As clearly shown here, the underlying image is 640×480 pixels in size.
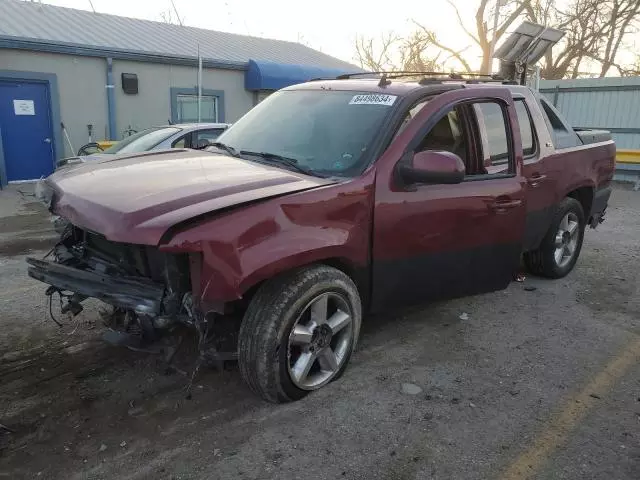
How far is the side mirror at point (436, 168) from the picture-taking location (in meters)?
3.46

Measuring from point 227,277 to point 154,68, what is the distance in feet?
42.2

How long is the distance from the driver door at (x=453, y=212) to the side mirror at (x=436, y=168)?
0.45 feet

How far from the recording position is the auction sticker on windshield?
3873 millimetres

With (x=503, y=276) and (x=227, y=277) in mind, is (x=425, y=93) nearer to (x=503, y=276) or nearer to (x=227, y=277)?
(x=503, y=276)

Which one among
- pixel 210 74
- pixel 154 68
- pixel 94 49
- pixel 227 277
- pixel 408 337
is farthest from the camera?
→ pixel 210 74

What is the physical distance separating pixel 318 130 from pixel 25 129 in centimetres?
1110

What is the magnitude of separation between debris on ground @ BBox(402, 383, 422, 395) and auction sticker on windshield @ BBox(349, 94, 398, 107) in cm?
187

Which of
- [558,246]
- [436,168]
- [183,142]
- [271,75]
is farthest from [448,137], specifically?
[271,75]

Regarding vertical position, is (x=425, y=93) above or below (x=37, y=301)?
above

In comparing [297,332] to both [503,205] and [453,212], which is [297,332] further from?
[503,205]

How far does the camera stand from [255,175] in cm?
341

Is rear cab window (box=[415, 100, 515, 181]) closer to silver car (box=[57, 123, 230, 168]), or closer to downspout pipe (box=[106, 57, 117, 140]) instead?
silver car (box=[57, 123, 230, 168])

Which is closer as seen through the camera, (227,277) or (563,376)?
(227,277)

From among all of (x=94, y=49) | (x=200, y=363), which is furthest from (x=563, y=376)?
(x=94, y=49)
